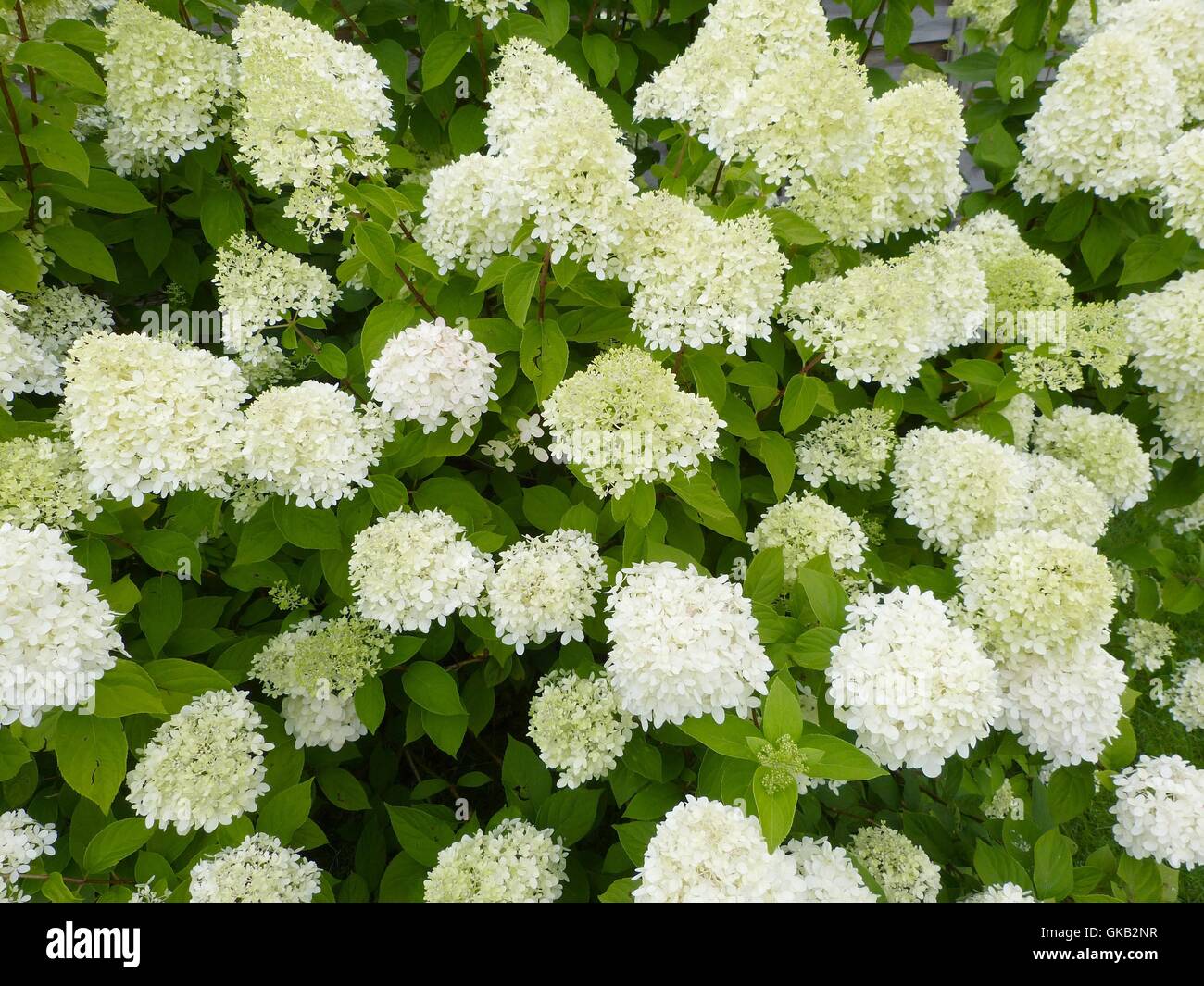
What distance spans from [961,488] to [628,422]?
1.33 m

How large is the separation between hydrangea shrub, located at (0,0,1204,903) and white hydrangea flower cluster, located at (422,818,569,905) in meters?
0.02

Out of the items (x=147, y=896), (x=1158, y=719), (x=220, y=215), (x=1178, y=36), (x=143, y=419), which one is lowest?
(x=1158, y=719)

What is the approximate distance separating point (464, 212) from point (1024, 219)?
9.05 feet

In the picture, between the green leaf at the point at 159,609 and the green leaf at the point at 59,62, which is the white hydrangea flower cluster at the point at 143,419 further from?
the green leaf at the point at 59,62

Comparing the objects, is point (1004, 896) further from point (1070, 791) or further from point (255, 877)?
point (255, 877)

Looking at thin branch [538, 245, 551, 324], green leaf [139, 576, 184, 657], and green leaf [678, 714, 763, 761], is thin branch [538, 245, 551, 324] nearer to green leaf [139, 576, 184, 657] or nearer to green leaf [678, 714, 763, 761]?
green leaf [678, 714, 763, 761]

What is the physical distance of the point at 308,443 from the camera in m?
2.33

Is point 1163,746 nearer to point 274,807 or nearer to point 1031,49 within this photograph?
point 1031,49

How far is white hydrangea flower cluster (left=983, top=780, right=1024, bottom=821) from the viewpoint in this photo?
289 centimetres

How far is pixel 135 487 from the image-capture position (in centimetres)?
223

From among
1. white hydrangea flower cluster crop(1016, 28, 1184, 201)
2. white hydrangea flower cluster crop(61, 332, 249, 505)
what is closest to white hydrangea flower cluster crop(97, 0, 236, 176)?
white hydrangea flower cluster crop(61, 332, 249, 505)

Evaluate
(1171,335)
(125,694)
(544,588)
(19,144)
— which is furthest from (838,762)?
(19,144)
